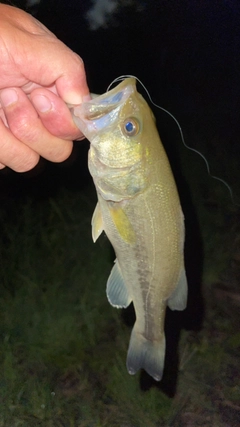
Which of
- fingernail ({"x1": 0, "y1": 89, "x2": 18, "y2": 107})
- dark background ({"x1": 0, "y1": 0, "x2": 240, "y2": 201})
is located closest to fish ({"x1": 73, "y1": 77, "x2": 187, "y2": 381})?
fingernail ({"x1": 0, "y1": 89, "x2": 18, "y2": 107})

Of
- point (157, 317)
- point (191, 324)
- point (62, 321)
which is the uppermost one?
point (157, 317)

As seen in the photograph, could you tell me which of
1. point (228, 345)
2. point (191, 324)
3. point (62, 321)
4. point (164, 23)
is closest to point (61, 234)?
point (62, 321)

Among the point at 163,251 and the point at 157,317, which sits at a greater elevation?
the point at 163,251

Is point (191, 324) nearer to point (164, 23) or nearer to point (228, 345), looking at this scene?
point (228, 345)

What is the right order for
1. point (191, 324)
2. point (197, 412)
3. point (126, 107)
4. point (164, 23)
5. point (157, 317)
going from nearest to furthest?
point (126, 107)
point (157, 317)
point (197, 412)
point (191, 324)
point (164, 23)

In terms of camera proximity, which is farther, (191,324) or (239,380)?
(191,324)

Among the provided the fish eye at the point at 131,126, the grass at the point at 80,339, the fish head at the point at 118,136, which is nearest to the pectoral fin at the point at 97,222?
the fish head at the point at 118,136

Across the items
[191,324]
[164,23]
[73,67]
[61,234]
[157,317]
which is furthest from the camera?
[164,23]
